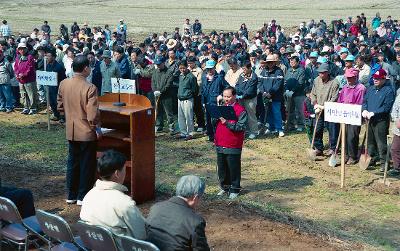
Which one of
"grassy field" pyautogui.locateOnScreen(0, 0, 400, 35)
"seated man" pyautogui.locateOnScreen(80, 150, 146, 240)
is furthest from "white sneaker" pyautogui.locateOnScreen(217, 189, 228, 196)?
"grassy field" pyautogui.locateOnScreen(0, 0, 400, 35)

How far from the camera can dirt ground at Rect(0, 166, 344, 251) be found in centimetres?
837

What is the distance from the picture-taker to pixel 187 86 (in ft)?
47.8

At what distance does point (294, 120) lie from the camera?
614 inches

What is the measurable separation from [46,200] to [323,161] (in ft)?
18.1

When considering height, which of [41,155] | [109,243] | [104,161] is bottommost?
[41,155]

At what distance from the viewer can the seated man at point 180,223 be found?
5735mm

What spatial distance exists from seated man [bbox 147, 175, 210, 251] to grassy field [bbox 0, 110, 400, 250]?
3.28m

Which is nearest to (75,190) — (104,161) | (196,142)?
(104,161)

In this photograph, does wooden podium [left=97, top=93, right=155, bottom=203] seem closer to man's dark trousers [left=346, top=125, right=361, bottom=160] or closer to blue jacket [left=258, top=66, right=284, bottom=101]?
man's dark trousers [left=346, top=125, right=361, bottom=160]

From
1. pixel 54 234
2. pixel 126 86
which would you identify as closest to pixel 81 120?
pixel 54 234

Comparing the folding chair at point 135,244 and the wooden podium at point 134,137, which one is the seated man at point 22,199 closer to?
the wooden podium at point 134,137

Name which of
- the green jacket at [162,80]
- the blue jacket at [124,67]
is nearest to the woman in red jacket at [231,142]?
the green jacket at [162,80]

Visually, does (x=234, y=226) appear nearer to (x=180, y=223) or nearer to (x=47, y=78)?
(x=180, y=223)

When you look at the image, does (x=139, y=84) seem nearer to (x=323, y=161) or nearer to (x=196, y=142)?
(x=196, y=142)
